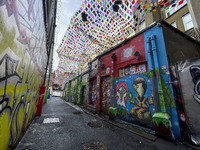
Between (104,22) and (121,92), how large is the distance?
5.11 metres

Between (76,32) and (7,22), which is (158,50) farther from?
(76,32)

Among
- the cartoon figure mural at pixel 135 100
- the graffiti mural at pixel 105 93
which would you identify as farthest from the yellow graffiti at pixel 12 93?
the graffiti mural at pixel 105 93

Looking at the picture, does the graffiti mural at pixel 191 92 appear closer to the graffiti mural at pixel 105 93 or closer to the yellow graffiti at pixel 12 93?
the graffiti mural at pixel 105 93

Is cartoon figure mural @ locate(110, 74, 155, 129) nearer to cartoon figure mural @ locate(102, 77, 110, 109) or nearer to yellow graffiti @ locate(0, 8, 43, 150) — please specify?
cartoon figure mural @ locate(102, 77, 110, 109)

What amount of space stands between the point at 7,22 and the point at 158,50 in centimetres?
485

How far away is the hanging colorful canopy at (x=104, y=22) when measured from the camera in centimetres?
477

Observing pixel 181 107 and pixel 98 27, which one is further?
pixel 98 27

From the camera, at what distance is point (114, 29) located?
6.45 metres

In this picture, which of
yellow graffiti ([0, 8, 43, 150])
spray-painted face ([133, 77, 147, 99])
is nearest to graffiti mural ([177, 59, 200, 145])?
spray-painted face ([133, 77, 147, 99])

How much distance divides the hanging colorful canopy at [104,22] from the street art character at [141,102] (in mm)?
3783

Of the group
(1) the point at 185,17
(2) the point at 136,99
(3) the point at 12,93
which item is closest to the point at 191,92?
(2) the point at 136,99

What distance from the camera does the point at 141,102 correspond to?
4.08 meters

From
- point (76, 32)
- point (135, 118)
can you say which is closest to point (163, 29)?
point (135, 118)

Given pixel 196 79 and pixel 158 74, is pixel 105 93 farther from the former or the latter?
pixel 196 79
